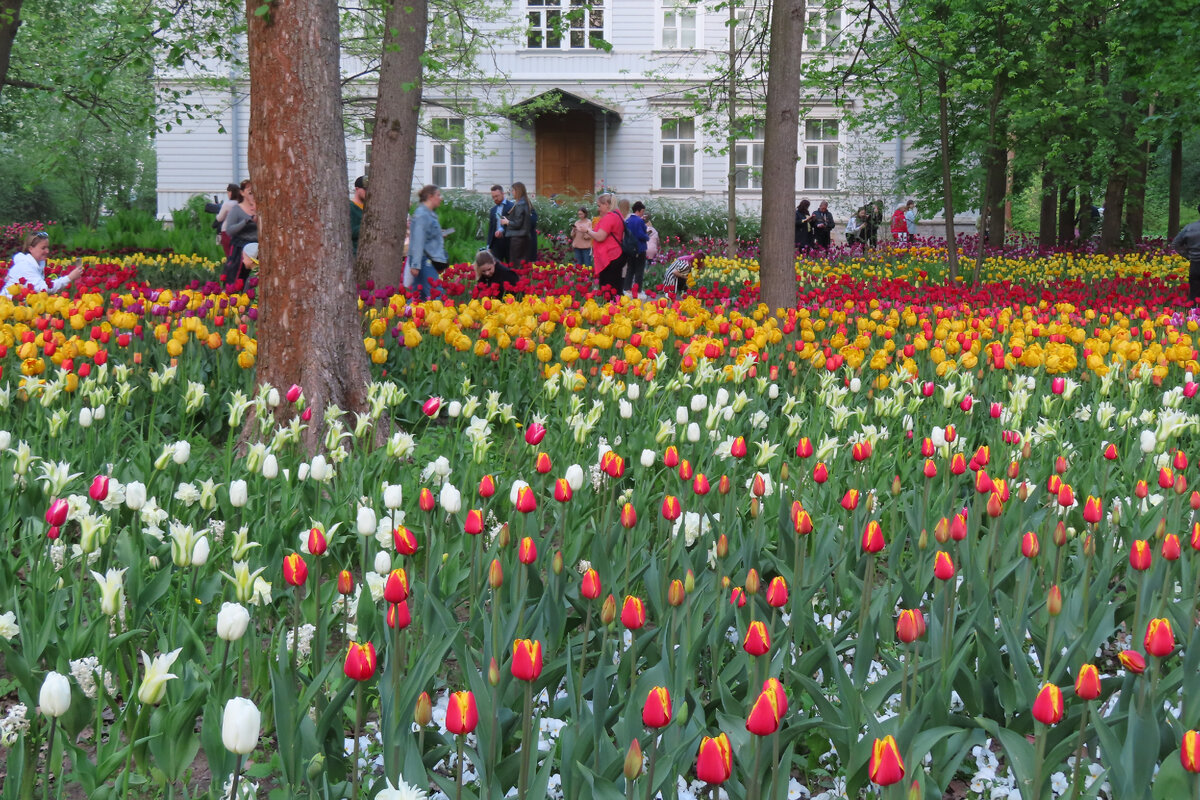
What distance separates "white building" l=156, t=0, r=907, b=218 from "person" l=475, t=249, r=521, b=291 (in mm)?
18768

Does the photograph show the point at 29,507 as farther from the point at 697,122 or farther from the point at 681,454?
the point at 697,122

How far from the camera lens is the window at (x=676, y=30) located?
98.9ft

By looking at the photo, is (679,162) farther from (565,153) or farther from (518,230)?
(518,230)

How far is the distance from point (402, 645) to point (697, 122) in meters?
30.7

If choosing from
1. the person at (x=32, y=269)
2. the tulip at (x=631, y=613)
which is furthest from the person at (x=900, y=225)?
the tulip at (x=631, y=613)

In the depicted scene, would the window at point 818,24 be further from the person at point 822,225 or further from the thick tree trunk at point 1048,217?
the thick tree trunk at point 1048,217

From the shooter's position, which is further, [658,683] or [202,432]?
[202,432]

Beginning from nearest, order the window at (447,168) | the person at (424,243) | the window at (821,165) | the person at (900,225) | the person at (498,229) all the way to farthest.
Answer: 1. the person at (424,243)
2. the person at (498,229)
3. the person at (900,225)
4. the window at (447,168)
5. the window at (821,165)

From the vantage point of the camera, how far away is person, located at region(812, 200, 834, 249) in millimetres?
23594

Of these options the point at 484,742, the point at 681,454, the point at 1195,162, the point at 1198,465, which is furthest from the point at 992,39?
the point at 1195,162

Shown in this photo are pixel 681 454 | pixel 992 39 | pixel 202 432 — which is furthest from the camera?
pixel 992 39

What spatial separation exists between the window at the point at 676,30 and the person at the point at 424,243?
825 inches

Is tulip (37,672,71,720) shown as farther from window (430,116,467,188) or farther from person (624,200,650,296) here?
window (430,116,467,188)

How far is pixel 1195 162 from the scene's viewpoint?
42219mm
